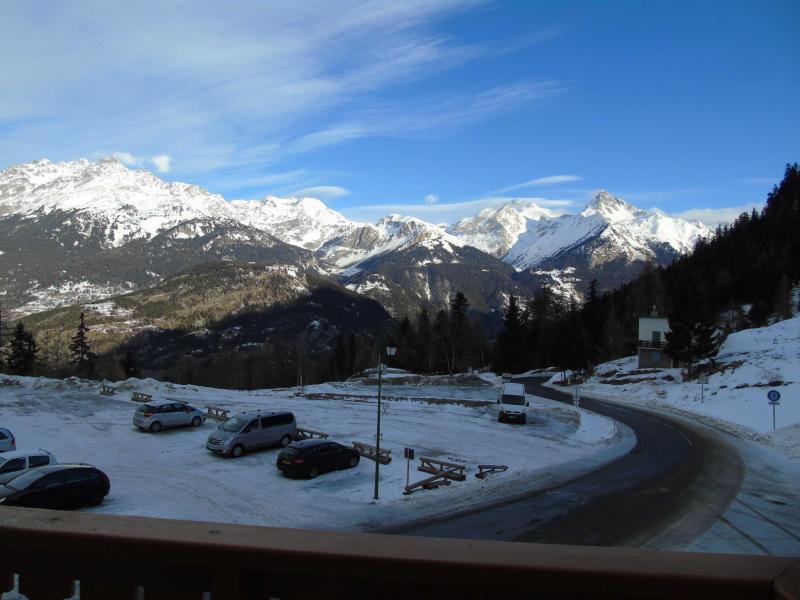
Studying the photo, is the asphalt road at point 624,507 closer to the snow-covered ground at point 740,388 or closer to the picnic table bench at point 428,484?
the picnic table bench at point 428,484

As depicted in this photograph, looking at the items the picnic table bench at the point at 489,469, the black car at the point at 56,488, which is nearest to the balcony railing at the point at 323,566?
the black car at the point at 56,488

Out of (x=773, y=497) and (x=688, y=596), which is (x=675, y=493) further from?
(x=688, y=596)

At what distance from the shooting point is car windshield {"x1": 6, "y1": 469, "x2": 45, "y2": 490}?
19.3 m

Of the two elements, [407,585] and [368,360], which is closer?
[407,585]

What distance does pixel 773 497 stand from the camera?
20703 mm

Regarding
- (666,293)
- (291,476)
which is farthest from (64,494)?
(666,293)

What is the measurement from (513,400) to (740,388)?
63.6ft

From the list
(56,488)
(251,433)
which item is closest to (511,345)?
(251,433)

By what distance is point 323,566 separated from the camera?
236 centimetres

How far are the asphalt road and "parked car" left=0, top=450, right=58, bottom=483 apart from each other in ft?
49.5

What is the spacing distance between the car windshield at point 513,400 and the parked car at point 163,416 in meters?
22.1

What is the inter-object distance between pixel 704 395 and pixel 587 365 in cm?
3618

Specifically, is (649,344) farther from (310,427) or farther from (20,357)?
(20,357)

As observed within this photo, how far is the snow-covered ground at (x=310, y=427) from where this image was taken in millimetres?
21250
